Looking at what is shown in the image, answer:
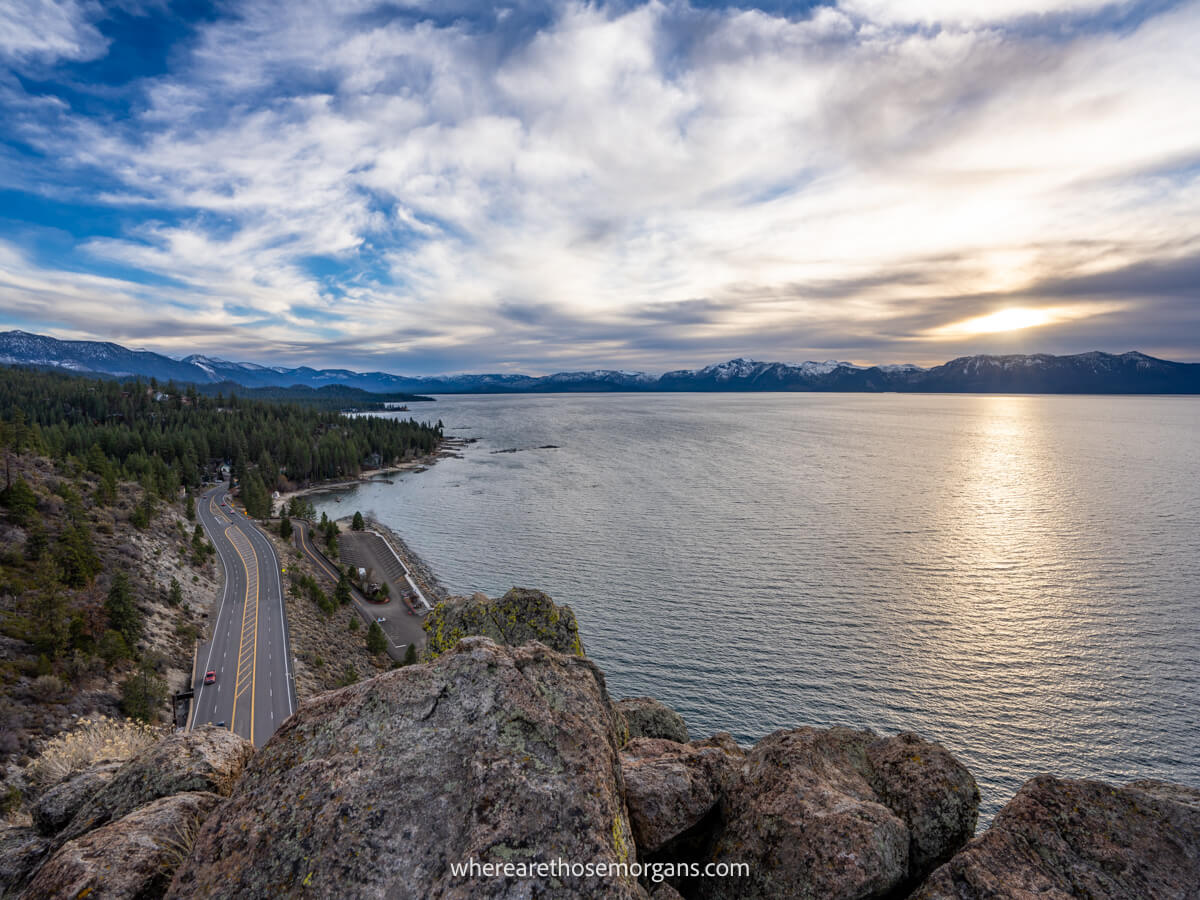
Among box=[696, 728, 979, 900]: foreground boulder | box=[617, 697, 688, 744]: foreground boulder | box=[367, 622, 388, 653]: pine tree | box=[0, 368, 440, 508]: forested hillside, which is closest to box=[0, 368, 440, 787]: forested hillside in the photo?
box=[0, 368, 440, 508]: forested hillside

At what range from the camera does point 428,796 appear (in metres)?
6.48

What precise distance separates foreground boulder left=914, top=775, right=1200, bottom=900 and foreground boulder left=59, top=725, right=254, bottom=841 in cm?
1144

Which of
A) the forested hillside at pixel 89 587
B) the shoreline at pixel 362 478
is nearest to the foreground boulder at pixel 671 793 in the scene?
the forested hillside at pixel 89 587

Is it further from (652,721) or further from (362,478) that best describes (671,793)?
(362,478)

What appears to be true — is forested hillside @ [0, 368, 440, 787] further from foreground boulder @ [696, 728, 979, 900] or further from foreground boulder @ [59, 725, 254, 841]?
foreground boulder @ [696, 728, 979, 900]

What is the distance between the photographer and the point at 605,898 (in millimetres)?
5695

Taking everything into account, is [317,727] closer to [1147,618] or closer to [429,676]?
[429,676]

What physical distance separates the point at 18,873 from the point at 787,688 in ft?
153

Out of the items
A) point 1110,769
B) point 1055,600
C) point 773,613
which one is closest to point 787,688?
point 773,613

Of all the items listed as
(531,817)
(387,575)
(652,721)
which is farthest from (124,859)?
(387,575)

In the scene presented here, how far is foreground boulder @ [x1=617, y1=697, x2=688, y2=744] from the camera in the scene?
53.1 ft

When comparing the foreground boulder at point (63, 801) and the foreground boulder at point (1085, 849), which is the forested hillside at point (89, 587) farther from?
the foreground boulder at point (1085, 849)

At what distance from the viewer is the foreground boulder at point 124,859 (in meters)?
6.34

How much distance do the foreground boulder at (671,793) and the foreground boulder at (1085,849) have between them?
11.9 feet
